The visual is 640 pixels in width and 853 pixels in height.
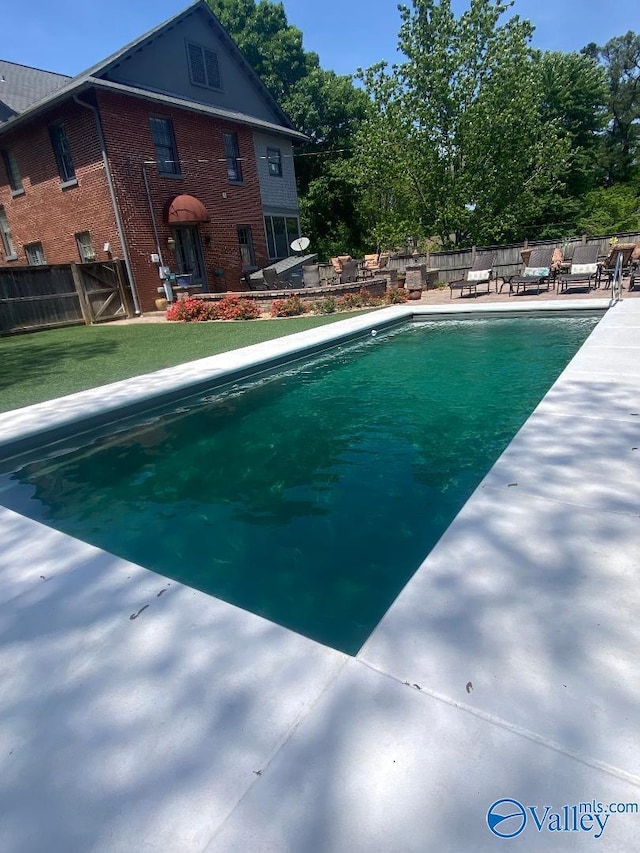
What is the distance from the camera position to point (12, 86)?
17.9m

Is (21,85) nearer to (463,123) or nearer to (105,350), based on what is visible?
(105,350)

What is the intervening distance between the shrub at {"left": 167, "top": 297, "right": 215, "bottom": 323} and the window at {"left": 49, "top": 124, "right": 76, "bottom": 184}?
19.3 feet

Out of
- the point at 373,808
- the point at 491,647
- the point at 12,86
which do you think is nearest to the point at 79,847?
the point at 373,808

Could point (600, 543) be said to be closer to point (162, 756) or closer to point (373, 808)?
point (373, 808)

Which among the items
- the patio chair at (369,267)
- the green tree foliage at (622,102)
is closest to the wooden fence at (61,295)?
the patio chair at (369,267)

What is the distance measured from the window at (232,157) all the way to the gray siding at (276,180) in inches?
49.0

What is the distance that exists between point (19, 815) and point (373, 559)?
1.95 m

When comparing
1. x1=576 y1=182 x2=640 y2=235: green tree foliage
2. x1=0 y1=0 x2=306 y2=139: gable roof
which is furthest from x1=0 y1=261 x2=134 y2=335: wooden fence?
x1=576 y1=182 x2=640 y2=235: green tree foliage

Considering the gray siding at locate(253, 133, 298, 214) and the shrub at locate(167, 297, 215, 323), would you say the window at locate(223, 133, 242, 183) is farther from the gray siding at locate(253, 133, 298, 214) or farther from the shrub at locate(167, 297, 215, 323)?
the shrub at locate(167, 297, 215, 323)

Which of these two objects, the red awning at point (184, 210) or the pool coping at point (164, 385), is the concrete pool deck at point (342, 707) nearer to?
the pool coping at point (164, 385)

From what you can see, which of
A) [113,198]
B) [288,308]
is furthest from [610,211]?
[113,198]

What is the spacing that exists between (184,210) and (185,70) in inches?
230

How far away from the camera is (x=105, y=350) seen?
31.1 ft

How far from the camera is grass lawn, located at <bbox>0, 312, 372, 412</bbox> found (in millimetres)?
6922
